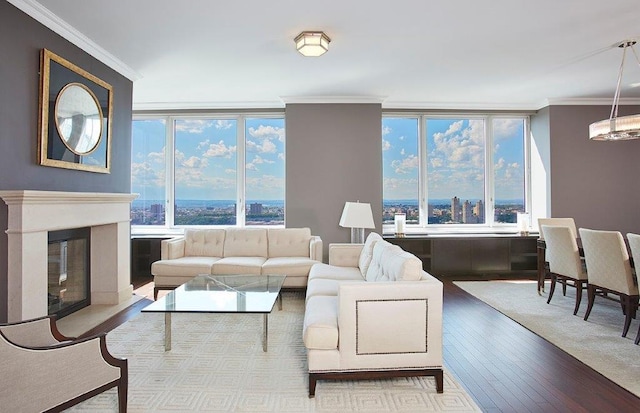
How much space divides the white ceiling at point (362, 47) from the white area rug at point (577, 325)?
9.38ft

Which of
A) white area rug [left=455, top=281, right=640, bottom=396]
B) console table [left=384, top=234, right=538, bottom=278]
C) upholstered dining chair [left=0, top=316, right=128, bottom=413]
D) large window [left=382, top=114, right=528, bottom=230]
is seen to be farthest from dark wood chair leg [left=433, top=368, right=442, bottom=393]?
large window [left=382, top=114, right=528, bottom=230]

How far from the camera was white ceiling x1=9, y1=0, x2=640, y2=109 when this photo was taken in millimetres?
3053

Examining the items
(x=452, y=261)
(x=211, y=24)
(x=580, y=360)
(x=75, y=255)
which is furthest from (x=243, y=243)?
(x=580, y=360)

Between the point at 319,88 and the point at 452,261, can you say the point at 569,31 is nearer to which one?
the point at 319,88

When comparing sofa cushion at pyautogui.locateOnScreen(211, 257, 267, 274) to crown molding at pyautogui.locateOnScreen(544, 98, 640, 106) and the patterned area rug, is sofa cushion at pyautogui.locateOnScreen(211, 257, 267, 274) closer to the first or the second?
the patterned area rug

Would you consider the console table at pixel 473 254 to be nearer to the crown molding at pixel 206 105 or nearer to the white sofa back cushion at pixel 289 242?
the white sofa back cushion at pixel 289 242

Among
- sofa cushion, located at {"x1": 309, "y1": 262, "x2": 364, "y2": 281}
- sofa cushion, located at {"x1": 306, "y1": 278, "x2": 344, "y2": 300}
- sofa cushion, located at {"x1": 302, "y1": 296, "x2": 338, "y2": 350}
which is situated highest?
sofa cushion, located at {"x1": 309, "y1": 262, "x2": 364, "y2": 281}

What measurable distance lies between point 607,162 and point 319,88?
4.86 meters

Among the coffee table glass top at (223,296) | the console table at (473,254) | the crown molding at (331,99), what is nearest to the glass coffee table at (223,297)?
the coffee table glass top at (223,296)

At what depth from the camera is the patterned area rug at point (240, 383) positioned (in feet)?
6.88

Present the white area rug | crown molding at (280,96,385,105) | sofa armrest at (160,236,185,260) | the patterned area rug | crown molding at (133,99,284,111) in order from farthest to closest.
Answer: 1. crown molding at (133,99,284,111)
2. crown molding at (280,96,385,105)
3. sofa armrest at (160,236,185,260)
4. the white area rug
5. the patterned area rug

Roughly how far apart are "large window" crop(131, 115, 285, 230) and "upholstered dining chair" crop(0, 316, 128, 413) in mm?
4277

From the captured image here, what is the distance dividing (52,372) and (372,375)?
1.73 meters

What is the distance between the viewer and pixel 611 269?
3.23 metres
